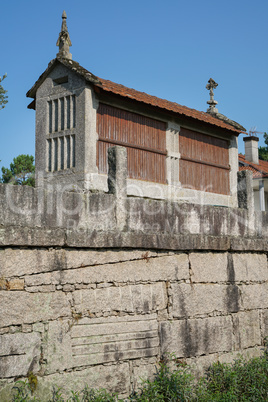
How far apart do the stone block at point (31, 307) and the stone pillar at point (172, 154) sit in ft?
18.9

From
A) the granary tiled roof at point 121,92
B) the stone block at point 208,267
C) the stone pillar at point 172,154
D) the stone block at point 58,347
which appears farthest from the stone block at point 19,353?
the stone pillar at point 172,154

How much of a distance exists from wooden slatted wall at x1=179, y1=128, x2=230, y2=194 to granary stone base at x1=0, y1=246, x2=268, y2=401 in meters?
3.87

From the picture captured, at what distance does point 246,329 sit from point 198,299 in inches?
49.9

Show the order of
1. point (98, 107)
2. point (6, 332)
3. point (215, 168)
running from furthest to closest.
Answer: point (215, 168) → point (98, 107) → point (6, 332)

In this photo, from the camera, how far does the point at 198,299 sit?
7004 mm

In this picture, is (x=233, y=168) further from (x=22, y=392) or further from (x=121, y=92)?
(x=22, y=392)

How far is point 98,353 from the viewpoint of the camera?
5.78m

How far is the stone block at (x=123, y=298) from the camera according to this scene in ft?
18.8

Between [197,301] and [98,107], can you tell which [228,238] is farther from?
[98,107]

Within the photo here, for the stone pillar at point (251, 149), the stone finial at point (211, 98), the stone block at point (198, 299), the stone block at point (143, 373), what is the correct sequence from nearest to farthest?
the stone block at point (143, 373)
the stone block at point (198, 299)
the stone finial at point (211, 98)
the stone pillar at point (251, 149)

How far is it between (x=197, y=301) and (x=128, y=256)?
4.66 feet

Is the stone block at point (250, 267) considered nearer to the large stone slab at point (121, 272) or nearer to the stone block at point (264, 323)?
the stone block at point (264, 323)

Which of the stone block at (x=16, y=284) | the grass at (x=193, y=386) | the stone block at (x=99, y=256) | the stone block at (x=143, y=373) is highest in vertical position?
the stone block at (x=99, y=256)

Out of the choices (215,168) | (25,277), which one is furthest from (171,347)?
(215,168)
